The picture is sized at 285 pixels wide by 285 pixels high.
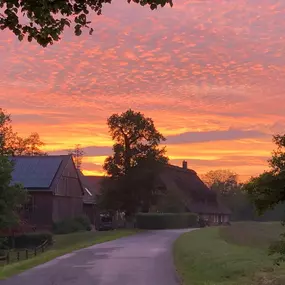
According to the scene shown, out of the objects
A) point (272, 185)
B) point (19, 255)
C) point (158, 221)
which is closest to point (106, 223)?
point (158, 221)

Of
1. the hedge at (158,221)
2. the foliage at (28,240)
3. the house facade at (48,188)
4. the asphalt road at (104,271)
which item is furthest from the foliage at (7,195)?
the hedge at (158,221)

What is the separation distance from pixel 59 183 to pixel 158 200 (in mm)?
13851

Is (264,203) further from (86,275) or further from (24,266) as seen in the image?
(24,266)

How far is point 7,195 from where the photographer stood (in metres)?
33.2

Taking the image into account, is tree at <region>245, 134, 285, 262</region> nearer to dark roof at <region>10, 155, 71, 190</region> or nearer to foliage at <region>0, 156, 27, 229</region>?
foliage at <region>0, 156, 27, 229</region>

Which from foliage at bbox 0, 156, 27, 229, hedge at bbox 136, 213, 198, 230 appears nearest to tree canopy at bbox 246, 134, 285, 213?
foliage at bbox 0, 156, 27, 229

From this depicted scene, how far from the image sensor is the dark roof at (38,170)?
5959 cm

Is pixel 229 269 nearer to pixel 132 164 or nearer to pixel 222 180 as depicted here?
pixel 132 164

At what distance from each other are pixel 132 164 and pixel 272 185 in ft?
186

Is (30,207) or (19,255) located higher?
(30,207)

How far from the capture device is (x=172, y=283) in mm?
16469

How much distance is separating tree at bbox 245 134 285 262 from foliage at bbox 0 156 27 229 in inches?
901

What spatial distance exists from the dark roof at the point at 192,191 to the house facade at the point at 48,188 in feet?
59.1

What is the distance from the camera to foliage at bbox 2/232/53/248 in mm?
42906
